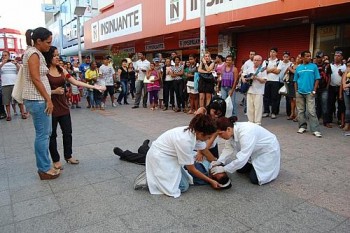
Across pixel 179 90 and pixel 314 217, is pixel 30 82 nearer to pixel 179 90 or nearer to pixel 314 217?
pixel 314 217

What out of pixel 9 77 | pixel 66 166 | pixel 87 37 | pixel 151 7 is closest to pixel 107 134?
pixel 66 166

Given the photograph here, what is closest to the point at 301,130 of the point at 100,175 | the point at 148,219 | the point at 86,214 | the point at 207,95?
the point at 207,95

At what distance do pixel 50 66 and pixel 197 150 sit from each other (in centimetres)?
222

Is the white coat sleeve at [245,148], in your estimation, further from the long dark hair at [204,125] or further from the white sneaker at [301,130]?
the white sneaker at [301,130]

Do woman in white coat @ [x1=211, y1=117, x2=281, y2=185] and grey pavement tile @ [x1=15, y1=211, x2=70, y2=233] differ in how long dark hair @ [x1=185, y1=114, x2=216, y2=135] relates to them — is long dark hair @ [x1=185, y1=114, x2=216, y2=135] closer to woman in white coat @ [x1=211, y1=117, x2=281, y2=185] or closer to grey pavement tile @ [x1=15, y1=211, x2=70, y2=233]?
woman in white coat @ [x1=211, y1=117, x2=281, y2=185]

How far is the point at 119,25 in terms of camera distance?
18.1 metres

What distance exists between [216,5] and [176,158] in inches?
361

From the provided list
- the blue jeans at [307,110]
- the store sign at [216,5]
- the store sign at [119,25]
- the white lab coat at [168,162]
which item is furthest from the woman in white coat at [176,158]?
the store sign at [119,25]

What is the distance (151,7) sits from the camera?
1463 cm

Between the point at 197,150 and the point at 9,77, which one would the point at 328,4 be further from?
the point at 9,77

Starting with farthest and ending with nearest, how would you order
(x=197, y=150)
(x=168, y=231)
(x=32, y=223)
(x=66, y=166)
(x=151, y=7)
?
(x=151, y=7), (x=66, y=166), (x=197, y=150), (x=32, y=223), (x=168, y=231)

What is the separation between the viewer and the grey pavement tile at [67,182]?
382 centimetres

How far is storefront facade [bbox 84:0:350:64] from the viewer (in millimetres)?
9758

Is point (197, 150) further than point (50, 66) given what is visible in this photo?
No
